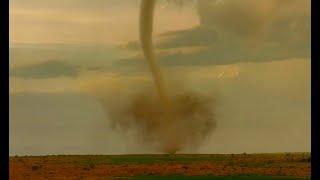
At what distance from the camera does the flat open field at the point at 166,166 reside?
67.8 feet

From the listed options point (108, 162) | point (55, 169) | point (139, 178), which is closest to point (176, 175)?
point (139, 178)

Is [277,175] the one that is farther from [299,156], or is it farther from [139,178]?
[139,178]

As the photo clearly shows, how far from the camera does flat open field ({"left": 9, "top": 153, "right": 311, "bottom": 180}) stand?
20.7 m

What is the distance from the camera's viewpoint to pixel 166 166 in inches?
856

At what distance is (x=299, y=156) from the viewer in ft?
69.7

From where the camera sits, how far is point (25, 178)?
2052cm

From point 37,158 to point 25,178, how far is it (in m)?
1.41
